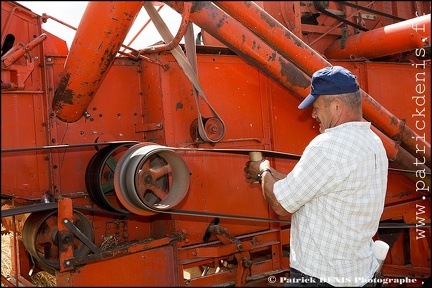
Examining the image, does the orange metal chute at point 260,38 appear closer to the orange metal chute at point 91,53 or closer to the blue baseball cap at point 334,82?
the orange metal chute at point 91,53

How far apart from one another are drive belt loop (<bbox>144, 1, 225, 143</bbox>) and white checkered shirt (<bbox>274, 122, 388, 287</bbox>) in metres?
1.29

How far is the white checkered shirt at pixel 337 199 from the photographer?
7.88 feet

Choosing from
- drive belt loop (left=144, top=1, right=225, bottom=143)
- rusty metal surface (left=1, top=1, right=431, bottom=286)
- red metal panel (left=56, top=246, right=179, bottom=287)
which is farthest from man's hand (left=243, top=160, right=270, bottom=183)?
red metal panel (left=56, top=246, right=179, bottom=287)

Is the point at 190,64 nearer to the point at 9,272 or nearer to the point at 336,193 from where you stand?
the point at 336,193

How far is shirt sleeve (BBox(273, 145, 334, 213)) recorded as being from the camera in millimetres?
2391

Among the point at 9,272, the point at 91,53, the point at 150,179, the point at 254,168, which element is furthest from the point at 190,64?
the point at 9,272

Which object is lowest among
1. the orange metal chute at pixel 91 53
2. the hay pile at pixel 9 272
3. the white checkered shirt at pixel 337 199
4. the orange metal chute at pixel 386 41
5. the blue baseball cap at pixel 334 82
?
the hay pile at pixel 9 272

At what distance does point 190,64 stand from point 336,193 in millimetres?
1576

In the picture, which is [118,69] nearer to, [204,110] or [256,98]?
[204,110]

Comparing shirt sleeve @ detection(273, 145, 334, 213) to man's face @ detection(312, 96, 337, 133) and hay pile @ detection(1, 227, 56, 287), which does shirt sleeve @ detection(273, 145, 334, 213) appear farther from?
hay pile @ detection(1, 227, 56, 287)

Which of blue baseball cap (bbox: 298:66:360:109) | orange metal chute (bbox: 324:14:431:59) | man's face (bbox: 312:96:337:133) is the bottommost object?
man's face (bbox: 312:96:337:133)

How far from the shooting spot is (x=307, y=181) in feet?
7.93

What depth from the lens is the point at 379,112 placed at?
4227 mm

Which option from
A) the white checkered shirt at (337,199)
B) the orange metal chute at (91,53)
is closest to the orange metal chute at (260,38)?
the orange metal chute at (91,53)
